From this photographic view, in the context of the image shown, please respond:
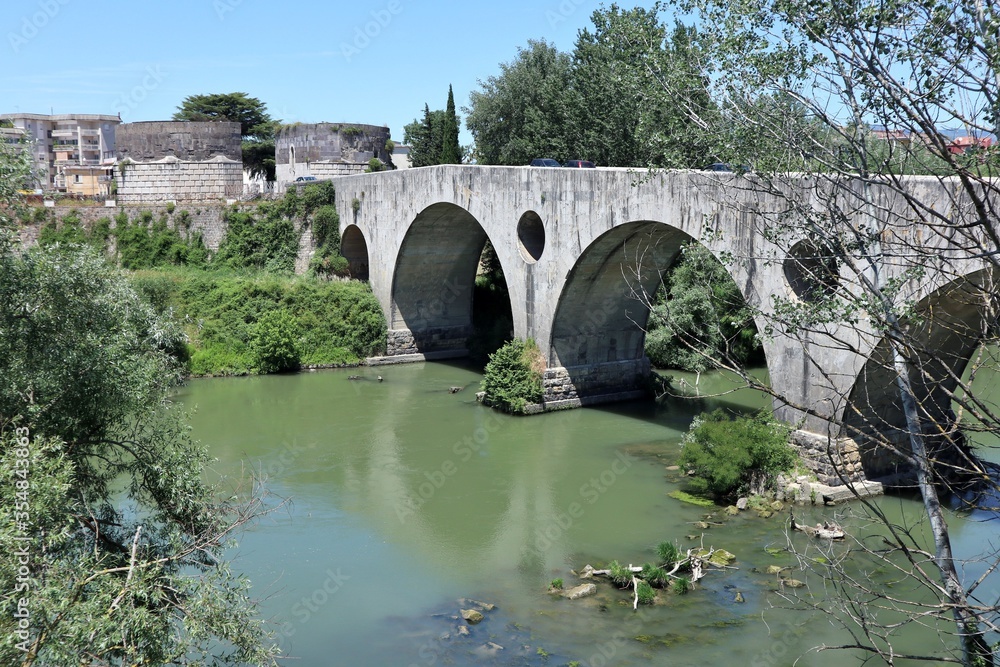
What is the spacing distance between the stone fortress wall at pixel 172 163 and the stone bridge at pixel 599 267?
19.8ft

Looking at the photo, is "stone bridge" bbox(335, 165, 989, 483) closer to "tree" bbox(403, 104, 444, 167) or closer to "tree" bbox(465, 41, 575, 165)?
"tree" bbox(465, 41, 575, 165)

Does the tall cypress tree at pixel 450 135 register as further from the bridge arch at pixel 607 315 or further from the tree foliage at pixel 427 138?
the bridge arch at pixel 607 315

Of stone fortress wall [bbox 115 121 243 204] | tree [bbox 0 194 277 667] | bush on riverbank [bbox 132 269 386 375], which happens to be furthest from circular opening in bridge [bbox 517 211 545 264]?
stone fortress wall [bbox 115 121 243 204]

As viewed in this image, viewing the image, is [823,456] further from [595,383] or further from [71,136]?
[71,136]

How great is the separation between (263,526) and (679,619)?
5666mm

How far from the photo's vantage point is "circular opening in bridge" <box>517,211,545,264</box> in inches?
711

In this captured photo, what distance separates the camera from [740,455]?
41.0 ft

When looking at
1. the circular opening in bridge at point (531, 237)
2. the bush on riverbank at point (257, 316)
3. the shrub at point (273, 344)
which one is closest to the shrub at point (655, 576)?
the circular opening in bridge at point (531, 237)

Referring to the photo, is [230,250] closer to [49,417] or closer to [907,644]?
[49,417]

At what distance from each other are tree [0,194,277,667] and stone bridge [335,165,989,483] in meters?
4.81

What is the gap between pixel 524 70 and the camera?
97.2 ft

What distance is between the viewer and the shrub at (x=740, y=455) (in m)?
12.5

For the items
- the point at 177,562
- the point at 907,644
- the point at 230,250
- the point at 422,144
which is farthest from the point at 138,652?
the point at 422,144

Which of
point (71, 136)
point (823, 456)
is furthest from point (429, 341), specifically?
point (71, 136)
